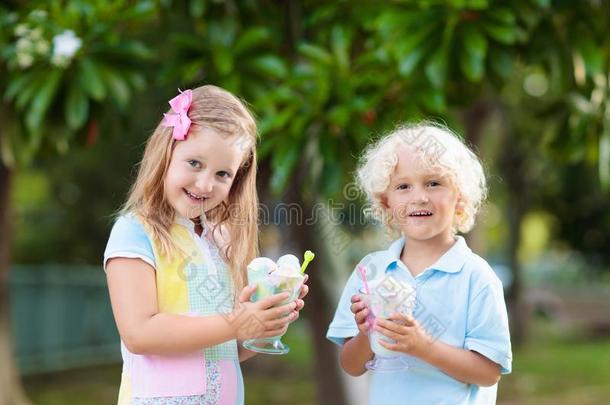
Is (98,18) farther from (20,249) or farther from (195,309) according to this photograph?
(20,249)

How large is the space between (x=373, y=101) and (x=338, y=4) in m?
0.56

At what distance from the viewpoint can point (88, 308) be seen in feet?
34.8

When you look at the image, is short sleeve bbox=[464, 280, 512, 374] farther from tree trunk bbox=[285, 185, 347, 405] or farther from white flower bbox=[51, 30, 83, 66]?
tree trunk bbox=[285, 185, 347, 405]

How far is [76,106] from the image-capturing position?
3707 millimetres

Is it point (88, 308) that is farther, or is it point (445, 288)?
point (88, 308)

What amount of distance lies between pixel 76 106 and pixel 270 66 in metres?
0.79

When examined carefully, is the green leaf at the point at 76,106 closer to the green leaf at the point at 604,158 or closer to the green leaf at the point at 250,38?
the green leaf at the point at 250,38

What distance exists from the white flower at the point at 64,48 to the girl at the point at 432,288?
1.95 metres

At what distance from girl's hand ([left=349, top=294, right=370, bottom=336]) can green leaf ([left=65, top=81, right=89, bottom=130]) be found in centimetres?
204


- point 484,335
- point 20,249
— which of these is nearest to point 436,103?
point 484,335

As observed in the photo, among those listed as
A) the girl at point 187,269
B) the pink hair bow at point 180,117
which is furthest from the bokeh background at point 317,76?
the pink hair bow at point 180,117

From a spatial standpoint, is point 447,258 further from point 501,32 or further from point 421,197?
point 501,32

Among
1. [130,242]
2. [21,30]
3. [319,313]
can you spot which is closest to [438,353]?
[130,242]

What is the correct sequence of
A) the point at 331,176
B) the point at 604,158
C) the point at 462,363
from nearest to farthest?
1. the point at 462,363
2. the point at 331,176
3. the point at 604,158
